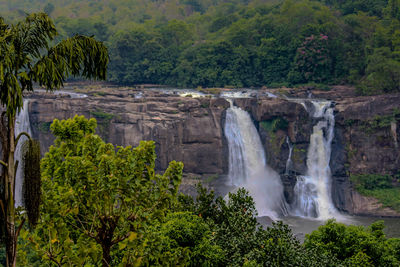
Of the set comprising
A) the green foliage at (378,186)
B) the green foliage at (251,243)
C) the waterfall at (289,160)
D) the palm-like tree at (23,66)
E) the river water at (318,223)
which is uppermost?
the palm-like tree at (23,66)

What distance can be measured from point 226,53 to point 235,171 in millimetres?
16794

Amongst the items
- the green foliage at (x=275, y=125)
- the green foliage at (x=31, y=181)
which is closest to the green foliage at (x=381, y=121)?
the green foliage at (x=275, y=125)

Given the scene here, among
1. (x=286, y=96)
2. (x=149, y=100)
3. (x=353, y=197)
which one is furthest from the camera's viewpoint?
(x=286, y=96)

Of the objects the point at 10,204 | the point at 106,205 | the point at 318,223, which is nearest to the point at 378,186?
the point at 318,223

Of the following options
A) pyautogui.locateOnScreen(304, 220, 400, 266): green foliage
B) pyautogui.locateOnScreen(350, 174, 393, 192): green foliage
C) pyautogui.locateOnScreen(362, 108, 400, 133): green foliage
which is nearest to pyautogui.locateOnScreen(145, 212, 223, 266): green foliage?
pyautogui.locateOnScreen(304, 220, 400, 266): green foliage

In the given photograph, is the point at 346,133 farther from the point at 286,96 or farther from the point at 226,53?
the point at 226,53

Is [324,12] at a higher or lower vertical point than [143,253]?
higher

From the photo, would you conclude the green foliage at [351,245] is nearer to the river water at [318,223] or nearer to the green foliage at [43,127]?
the river water at [318,223]

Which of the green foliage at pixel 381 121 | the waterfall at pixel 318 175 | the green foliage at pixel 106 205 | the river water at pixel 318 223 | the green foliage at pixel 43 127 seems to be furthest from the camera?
the green foliage at pixel 381 121

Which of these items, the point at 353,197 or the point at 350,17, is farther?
the point at 350,17

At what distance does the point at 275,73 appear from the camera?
1757 inches

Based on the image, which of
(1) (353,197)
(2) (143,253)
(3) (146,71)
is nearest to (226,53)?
(3) (146,71)

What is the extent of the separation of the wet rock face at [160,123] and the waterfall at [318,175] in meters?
5.76

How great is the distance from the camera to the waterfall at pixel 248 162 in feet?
104
